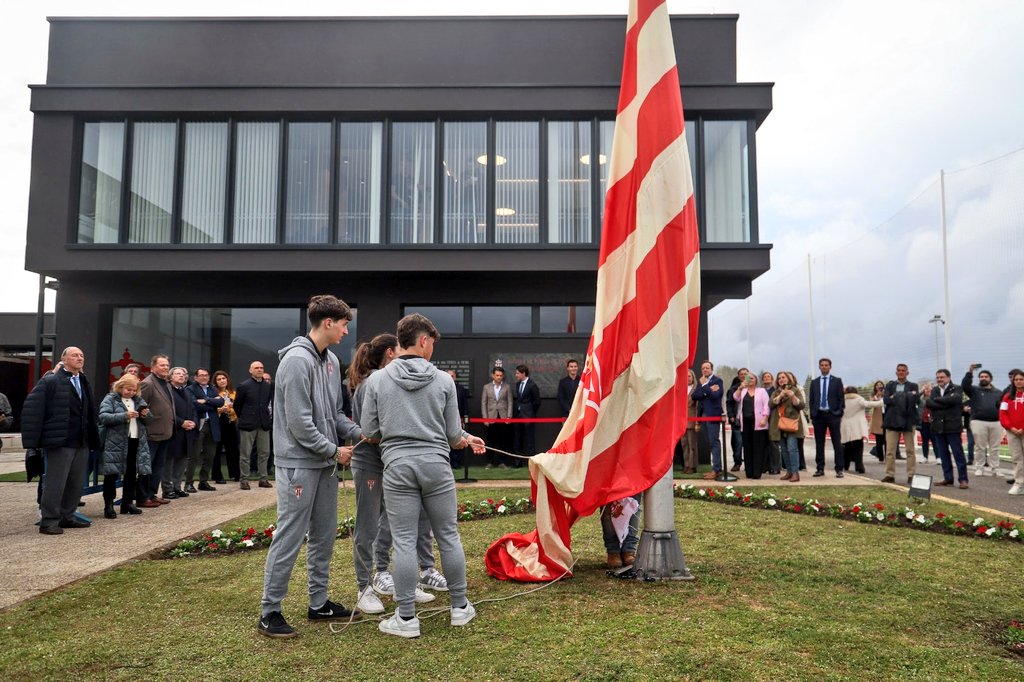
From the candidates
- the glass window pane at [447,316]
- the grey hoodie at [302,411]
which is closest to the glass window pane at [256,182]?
the glass window pane at [447,316]

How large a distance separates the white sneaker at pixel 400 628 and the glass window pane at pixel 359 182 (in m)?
12.0

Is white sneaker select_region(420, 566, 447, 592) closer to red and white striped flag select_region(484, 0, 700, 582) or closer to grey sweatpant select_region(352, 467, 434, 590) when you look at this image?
grey sweatpant select_region(352, 467, 434, 590)

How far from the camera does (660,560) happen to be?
5.72 metres

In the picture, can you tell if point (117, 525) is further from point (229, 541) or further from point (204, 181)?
point (204, 181)

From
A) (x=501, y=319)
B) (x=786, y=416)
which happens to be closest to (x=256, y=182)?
(x=501, y=319)

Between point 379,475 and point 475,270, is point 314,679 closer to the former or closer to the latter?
point 379,475

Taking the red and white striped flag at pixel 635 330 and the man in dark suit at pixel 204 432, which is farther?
Result: the man in dark suit at pixel 204 432

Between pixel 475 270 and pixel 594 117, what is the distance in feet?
14.5

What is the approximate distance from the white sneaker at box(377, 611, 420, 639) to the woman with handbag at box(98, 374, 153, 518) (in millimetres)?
6120

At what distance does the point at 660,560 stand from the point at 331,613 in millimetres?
2576

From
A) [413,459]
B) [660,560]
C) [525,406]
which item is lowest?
[660,560]

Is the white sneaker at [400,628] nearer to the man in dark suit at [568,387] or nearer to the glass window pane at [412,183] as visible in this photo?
the man in dark suit at [568,387]

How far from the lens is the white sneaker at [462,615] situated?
15.2 feet

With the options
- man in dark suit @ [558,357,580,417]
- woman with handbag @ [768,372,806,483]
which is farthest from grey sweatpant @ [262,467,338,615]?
woman with handbag @ [768,372,806,483]
